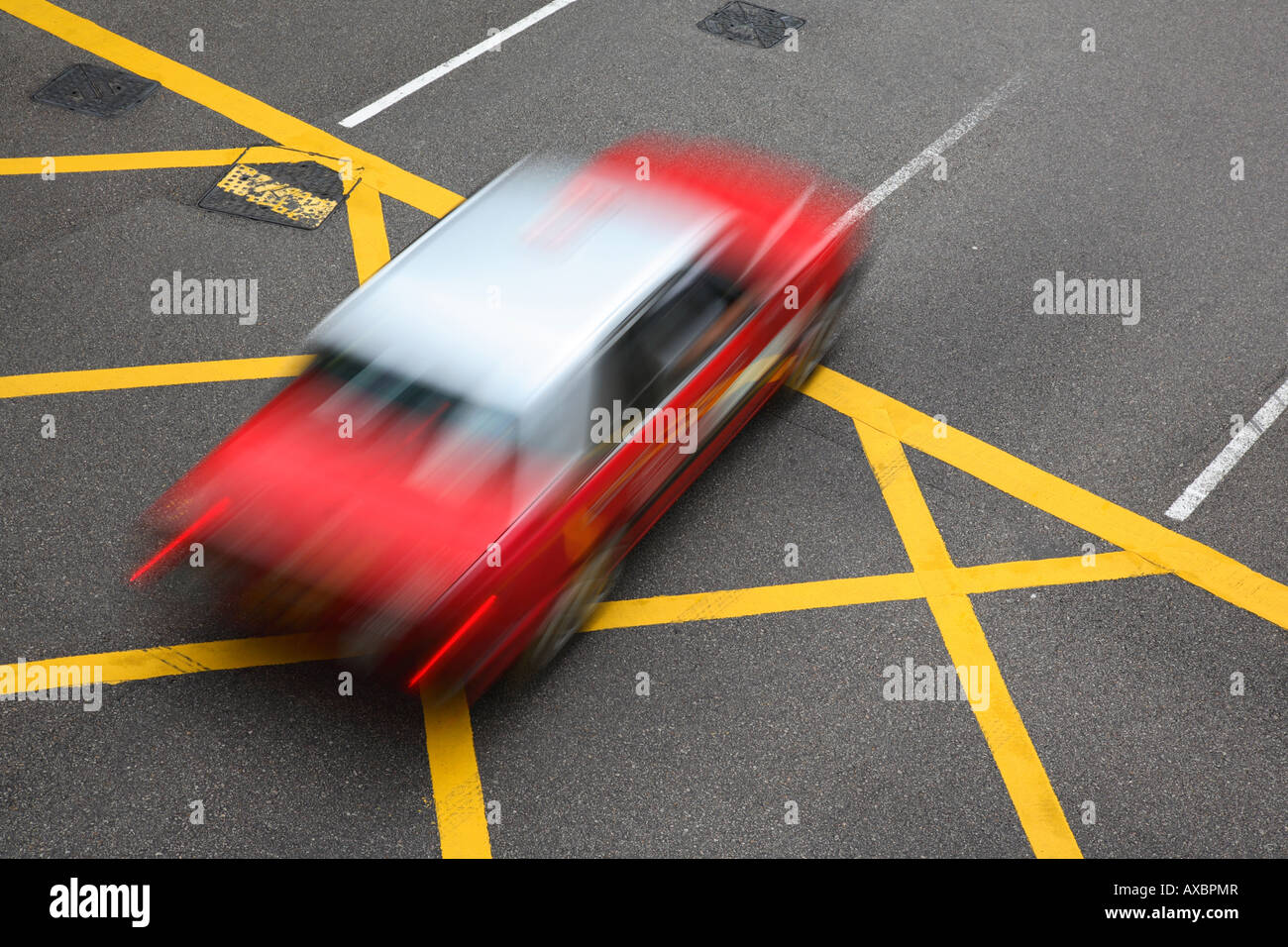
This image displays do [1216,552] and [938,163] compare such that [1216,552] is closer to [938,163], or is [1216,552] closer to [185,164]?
[938,163]

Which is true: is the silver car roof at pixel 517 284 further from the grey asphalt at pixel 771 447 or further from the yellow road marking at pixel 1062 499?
the yellow road marking at pixel 1062 499

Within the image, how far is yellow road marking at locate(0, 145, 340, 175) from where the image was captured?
8328 mm

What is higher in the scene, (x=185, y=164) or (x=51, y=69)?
(x=51, y=69)

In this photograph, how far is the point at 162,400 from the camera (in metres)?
6.59

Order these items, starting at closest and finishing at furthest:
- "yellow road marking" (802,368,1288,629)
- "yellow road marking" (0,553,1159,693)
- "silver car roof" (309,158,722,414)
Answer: "silver car roof" (309,158,722,414)
"yellow road marking" (0,553,1159,693)
"yellow road marking" (802,368,1288,629)

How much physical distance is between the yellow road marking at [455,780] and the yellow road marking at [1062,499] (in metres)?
3.07

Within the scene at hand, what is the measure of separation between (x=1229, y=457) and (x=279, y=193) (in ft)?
22.2

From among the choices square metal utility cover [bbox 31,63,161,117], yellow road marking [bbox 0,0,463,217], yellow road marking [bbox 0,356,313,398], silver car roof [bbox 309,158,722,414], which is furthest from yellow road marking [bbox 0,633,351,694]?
square metal utility cover [bbox 31,63,161,117]

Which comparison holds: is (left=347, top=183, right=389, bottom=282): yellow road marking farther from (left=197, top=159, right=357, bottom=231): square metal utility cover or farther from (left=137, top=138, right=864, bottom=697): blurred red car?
(left=137, top=138, right=864, bottom=697): blurred red car

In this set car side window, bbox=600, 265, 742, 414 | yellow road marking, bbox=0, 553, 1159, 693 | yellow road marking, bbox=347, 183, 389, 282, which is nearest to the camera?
car side window, bbox=600, 265, 742, 414

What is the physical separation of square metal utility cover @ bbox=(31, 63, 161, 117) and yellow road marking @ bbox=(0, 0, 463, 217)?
150mm

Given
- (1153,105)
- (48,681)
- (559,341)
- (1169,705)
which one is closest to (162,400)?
(48,681)

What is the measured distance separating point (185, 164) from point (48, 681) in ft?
15.4
